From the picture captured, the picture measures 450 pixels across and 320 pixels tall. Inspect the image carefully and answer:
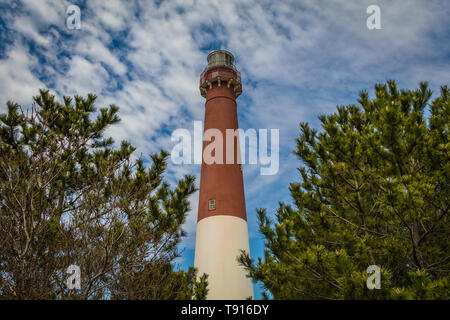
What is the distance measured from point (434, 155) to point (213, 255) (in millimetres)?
11578

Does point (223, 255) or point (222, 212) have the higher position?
point (222, 212)

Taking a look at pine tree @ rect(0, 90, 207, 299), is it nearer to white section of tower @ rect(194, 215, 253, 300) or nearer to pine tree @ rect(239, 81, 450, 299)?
pine tree @ rect(239, 81, 450, 299)

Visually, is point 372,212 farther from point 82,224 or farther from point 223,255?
point 223,255

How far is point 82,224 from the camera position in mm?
8586

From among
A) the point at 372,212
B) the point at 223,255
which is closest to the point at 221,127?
the point at 223,255

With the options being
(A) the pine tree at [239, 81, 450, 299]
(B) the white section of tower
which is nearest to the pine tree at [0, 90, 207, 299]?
(A) the pine tree at [239, 81, 450, 299]

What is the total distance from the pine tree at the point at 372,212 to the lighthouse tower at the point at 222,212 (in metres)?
7.85

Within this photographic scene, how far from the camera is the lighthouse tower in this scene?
16391mm

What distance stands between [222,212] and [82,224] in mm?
9867

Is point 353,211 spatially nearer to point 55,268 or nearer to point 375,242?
point 375,242

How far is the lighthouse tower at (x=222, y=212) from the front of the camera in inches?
645

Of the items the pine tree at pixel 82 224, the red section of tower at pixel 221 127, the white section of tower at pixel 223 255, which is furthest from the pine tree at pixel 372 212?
the red section of tower at pixel 221 127
